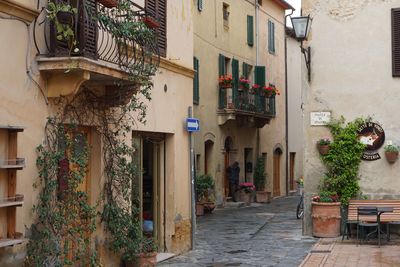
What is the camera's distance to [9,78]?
266 inches

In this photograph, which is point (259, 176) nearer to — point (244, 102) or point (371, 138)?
point (244, 102)

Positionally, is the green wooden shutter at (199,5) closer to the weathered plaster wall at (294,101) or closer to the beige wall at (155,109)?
the beige wall at (155,109)

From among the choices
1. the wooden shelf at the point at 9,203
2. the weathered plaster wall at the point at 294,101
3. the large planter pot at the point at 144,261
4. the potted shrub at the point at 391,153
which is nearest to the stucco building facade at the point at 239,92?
the weathered plaster wall at the point at 294,101

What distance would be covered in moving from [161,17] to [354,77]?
521cm

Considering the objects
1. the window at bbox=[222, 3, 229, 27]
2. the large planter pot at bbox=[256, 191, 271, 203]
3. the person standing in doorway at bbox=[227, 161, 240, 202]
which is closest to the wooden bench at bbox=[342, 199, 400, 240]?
the person standing in doorway at bbox=[227, 161, 240, 202]

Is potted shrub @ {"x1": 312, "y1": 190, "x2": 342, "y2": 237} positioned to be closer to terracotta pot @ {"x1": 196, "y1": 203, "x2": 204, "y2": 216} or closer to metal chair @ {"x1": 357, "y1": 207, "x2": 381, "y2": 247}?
metal chair @ {"x1": 357, "y1": 207, "x2": 381, "y2": 247}

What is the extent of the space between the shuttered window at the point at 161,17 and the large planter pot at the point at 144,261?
3.65 m

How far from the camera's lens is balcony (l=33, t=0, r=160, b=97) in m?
7.16

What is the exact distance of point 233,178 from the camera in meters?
24.3

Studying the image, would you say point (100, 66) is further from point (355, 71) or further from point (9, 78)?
point (355, 71)

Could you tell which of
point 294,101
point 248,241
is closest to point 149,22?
point 248,241

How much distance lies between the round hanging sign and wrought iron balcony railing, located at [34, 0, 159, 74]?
246 inches

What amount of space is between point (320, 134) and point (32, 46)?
8536 millimetres

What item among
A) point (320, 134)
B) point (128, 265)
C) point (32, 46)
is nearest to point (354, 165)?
point (320, 134)
